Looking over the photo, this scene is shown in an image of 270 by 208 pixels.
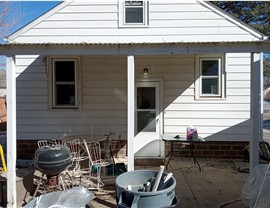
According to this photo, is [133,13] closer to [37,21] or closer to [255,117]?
[37,21]

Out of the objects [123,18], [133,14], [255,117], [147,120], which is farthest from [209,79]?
[255,117]

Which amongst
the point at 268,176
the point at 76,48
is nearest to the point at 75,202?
the point at 76,48

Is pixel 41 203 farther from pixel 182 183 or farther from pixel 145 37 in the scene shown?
pixel 145 37

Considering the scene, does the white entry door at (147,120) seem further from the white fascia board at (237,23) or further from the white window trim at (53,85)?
the white fascia board at (237,23)

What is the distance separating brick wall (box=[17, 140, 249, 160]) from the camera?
7.63 meters

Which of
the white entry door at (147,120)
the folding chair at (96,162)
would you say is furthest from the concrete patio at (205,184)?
the white entry door at (147,120)

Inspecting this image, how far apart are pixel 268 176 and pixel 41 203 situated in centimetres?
313

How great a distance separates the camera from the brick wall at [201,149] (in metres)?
7.63

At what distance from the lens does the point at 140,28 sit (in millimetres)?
7547

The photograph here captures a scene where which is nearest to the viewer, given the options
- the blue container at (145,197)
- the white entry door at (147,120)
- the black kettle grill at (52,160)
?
the blue container at (145,197)

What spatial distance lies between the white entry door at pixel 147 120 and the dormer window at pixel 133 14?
1.57 m

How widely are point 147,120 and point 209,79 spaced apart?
6.47 ft

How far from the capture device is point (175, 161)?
24.7ft

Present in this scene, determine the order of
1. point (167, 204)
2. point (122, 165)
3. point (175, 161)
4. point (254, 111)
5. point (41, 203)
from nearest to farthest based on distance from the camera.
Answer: point (167, 204), point (41, 203), point (254, 111), point (122, 165), point (175, 161)
